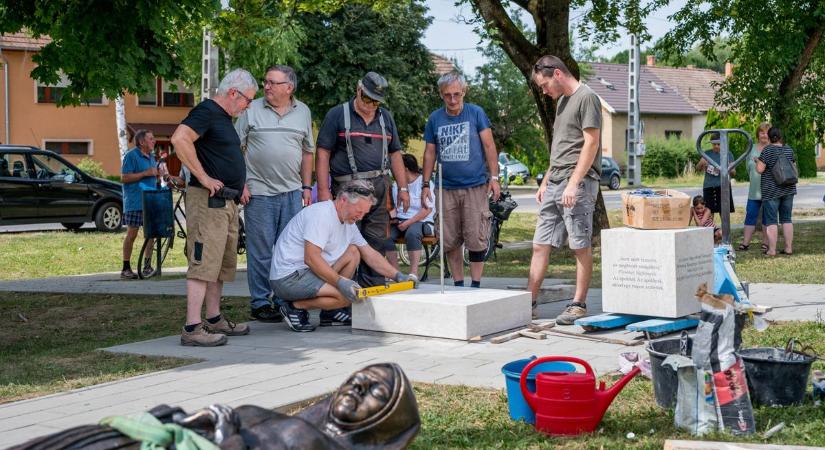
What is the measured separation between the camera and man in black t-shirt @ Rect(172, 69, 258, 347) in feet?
24.0

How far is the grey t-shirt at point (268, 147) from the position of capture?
8414mm

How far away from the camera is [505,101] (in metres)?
47.2

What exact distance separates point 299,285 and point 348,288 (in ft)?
1.44

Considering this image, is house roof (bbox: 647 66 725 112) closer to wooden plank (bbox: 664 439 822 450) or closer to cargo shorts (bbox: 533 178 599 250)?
cargo shorts (bbox: 533 178 599 250)

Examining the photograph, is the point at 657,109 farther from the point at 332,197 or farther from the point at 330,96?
the point at 332,197

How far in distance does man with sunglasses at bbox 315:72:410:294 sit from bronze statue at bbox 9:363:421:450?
5890 millimetres

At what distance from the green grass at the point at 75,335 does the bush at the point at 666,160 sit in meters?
43.5

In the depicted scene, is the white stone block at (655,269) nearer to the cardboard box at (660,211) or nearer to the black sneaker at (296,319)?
the cardboard box at (660,211)

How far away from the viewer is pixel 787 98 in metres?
19.9

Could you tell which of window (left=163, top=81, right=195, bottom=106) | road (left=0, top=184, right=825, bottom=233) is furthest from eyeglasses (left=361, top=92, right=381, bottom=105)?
window (left=163, top=81, right=195, bottom=106)

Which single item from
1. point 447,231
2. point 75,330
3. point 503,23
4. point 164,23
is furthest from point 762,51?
point 75,330

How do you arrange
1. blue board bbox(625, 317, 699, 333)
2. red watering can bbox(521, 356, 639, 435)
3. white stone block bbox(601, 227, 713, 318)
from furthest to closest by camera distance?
white stone block bbox(601, 227, 713, 318), blue board bbox(625, 317, 699, 333), red watering can bbox(521, 356, 639, 435)

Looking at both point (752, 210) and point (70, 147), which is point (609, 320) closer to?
point (752, 210)

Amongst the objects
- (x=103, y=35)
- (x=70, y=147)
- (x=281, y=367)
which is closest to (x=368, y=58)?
(x=70, y=147)
